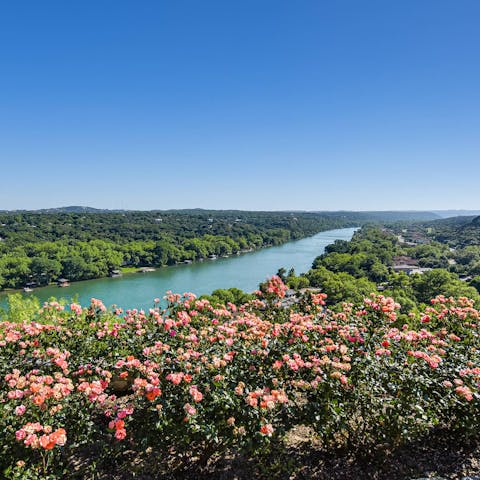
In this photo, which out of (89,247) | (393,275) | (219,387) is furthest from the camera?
(89,247)

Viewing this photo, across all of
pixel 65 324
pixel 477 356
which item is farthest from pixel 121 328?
pixel 477 356

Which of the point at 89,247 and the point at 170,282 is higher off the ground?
the point at 89,247

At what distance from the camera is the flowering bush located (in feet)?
8.39

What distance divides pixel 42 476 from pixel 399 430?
9.66 ft

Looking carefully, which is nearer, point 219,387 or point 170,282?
point 219,387

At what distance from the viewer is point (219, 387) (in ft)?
9.18

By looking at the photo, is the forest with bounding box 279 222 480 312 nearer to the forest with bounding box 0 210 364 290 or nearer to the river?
the river

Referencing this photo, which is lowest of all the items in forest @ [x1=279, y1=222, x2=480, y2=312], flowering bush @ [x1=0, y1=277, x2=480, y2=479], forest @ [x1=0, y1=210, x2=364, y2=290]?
forest @ [x1=279, y1=222, x2=480, y2=312]

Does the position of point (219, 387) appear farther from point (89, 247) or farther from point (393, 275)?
point (89, 247)

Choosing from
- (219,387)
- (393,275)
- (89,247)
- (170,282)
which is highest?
(219,387)

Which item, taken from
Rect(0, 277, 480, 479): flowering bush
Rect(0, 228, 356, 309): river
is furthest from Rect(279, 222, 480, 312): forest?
Rect(0, 277, 480, 479): flowering bush

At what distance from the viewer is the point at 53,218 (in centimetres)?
9219

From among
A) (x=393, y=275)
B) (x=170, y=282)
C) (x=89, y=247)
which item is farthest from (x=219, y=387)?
(x=89, y=247)

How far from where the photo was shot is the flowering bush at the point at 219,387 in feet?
8.39
